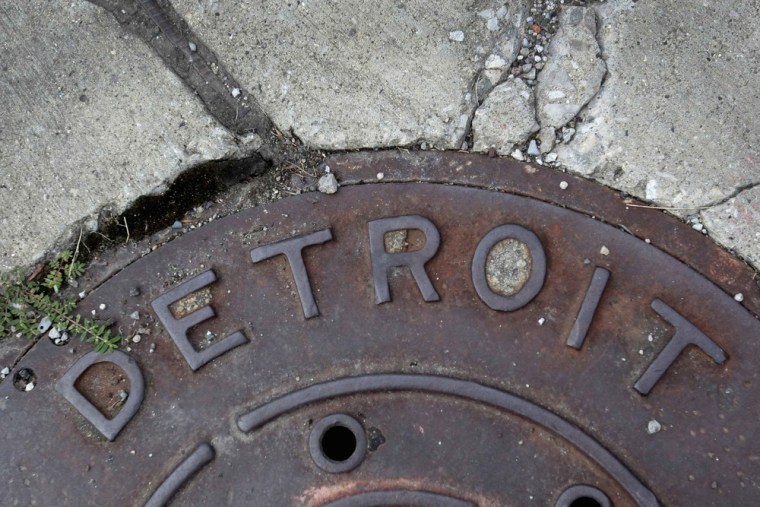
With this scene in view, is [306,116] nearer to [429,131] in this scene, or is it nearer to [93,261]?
[429,131]

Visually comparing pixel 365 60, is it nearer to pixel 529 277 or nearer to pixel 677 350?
pixel 529 277

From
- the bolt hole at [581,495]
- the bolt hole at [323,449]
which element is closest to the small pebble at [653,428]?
the bolt hole at [581,495]

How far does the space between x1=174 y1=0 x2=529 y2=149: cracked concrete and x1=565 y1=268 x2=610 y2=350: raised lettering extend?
447 millimetres

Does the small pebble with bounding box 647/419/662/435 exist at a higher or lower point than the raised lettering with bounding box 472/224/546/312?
lower

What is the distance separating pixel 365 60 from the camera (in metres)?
1.58

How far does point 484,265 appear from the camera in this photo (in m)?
1.49

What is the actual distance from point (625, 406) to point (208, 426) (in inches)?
36.3

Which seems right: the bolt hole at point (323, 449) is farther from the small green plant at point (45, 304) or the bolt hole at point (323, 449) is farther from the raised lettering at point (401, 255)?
the small green plant at point (45, 304)

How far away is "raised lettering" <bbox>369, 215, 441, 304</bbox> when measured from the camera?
1485 millimetres

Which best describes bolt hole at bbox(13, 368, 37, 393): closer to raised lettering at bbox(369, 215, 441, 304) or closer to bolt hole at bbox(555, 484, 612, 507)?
raised lettering at bbox(369, 215, 441, 304)

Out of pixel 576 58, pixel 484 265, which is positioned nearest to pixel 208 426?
pixel 484 265

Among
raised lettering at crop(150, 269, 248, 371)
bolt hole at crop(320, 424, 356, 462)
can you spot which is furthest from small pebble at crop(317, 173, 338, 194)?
bolt hole at crop(320, 424, 356, 462)

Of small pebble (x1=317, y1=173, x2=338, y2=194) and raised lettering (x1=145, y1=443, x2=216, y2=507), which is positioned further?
small pebble (x1=317, y1=173, x2=338, y2=194)

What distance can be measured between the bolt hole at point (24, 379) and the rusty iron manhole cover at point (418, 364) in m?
0.02
